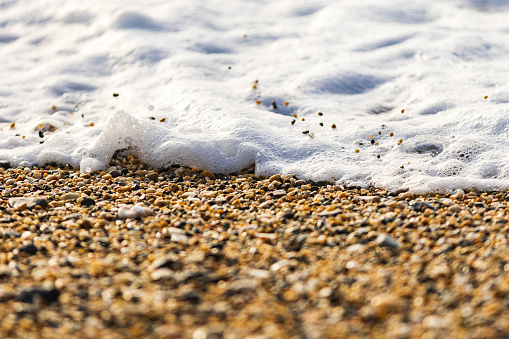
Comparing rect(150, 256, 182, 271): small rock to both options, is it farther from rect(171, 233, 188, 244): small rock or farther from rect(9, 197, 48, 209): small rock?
rect(9, 197, 48, 209): small rock

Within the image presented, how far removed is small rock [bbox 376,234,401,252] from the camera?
2803mm

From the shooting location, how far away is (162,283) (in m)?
2.45

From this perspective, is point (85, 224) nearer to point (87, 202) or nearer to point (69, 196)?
point (87, 202)

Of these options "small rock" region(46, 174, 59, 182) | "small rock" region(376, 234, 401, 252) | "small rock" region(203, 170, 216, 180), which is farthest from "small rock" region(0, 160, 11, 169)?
"small rock" region(376, 234, 401, 252)

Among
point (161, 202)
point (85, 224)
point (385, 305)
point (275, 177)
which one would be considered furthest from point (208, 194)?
point (385, 305)

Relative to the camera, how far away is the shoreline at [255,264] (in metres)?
2.12

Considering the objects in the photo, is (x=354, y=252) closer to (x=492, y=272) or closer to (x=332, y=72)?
(x=492, y=272)

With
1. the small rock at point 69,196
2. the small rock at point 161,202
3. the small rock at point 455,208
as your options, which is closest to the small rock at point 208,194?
the small rock at point 161,202

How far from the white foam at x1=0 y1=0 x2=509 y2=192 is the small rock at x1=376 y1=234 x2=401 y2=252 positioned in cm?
131

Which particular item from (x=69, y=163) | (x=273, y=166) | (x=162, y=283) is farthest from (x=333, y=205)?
(x=69, y=163)

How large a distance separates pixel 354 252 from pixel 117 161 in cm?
283

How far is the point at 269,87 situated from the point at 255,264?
382 cm

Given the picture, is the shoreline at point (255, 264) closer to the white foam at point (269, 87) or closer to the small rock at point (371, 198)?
the small rock at point (371, 198)

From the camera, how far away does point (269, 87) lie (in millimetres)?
6207
